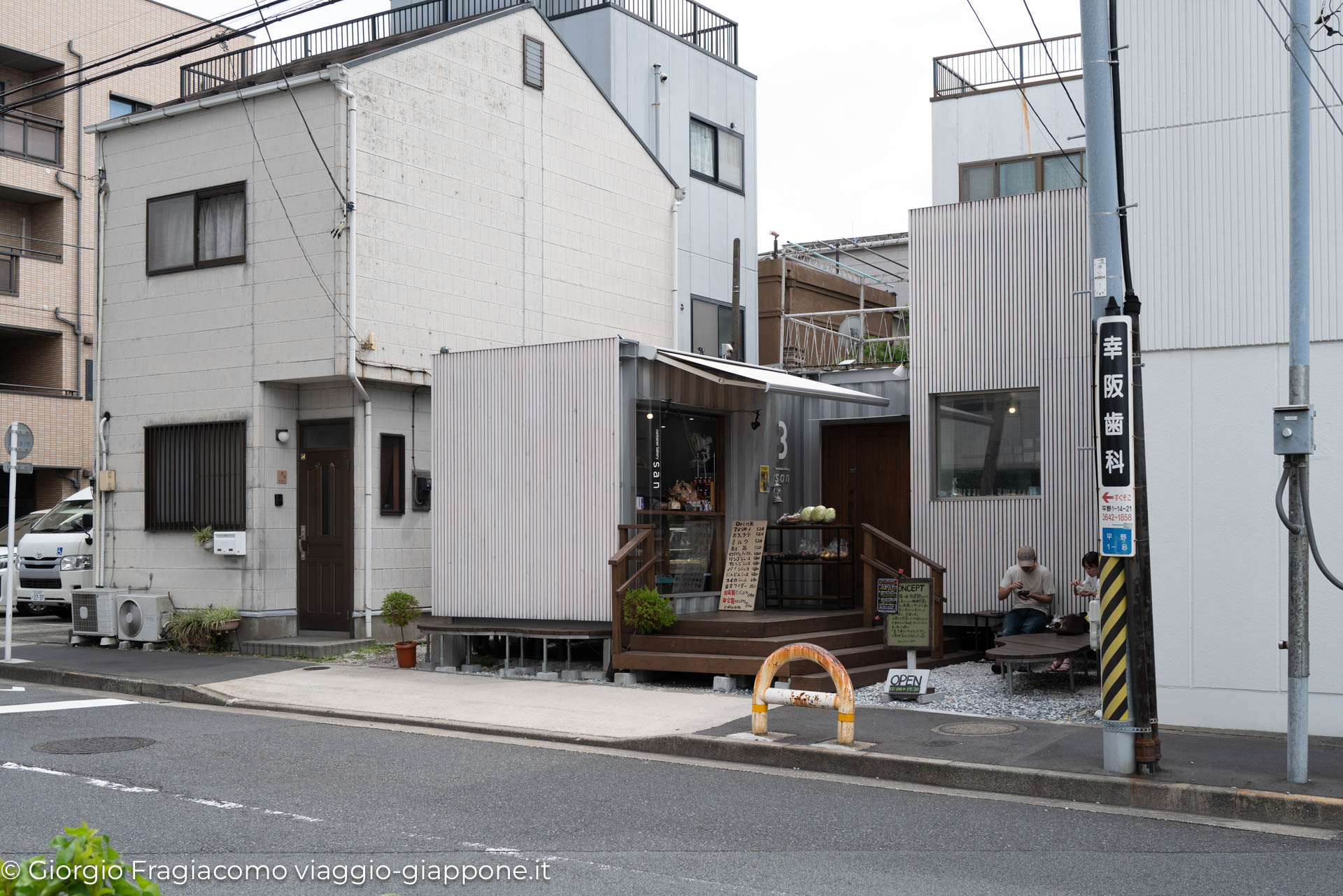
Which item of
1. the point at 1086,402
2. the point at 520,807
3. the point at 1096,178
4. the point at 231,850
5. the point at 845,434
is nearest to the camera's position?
the point at 231,850

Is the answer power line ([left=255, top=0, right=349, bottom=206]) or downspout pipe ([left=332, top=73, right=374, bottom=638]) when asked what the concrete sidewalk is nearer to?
downspout pipe ([left=332, top=73, right=374, bottom=638])

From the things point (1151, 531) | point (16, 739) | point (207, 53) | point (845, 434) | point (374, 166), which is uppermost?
point (207, 53)

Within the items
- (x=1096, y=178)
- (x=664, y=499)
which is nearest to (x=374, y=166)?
(x=664, y=499)

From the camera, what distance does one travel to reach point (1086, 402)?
14.5 meters

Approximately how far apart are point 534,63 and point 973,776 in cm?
1457

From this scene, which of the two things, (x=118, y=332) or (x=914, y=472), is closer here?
(x=914, y=472)

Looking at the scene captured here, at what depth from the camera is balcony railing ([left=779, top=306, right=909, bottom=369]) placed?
62.2ft

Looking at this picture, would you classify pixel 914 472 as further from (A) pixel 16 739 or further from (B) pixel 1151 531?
(A) pixel 16 739

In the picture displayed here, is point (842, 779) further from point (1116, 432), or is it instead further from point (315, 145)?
point (315, 145)

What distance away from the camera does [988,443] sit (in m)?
15.3

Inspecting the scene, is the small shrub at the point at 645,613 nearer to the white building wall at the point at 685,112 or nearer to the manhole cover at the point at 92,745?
the manhole cover at the point at 92,745

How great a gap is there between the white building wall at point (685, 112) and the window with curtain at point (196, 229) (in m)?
8.11

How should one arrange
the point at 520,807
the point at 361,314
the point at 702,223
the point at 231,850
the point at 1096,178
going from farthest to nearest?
the point at 702,223, the point at 361,314, the point at 1096,178, the point at 520,807, the point at 231,850

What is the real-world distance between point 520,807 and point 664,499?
7.17 meters
